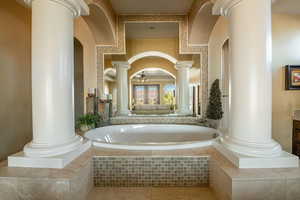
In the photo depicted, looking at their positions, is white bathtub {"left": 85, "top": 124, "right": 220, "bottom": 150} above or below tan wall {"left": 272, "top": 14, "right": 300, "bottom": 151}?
below

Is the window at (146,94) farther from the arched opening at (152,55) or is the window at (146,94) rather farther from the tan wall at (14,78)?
the tan wall at (14,78)

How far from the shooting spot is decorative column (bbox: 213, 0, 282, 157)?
1.49 meters

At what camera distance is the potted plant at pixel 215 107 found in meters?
3.27

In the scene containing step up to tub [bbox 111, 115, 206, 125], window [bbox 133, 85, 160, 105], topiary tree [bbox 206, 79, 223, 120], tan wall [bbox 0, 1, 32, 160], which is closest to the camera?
tan wall [bbox 0, 1, 32, 160]

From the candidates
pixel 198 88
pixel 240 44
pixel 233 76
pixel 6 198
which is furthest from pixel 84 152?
pixel 198 88

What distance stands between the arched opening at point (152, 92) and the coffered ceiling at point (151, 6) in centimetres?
137

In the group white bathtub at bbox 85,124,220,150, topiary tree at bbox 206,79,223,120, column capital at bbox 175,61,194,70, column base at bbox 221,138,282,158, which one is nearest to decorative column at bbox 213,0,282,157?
column base at bbox 221,138,282,158

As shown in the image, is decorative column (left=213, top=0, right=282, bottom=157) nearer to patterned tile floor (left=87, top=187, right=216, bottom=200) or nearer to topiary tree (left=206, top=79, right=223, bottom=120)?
patterned tile floor (left=87, top=187, right=216, bottom=200)

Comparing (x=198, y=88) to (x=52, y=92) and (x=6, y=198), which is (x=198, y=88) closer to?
(x=52, y=92)

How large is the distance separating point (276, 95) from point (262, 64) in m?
2.00

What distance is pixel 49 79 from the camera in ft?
5.01

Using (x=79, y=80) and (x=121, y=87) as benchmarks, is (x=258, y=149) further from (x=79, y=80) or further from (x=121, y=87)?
(x=79, y=80)

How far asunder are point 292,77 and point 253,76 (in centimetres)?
214

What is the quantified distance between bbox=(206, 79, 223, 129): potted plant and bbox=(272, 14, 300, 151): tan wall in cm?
88
